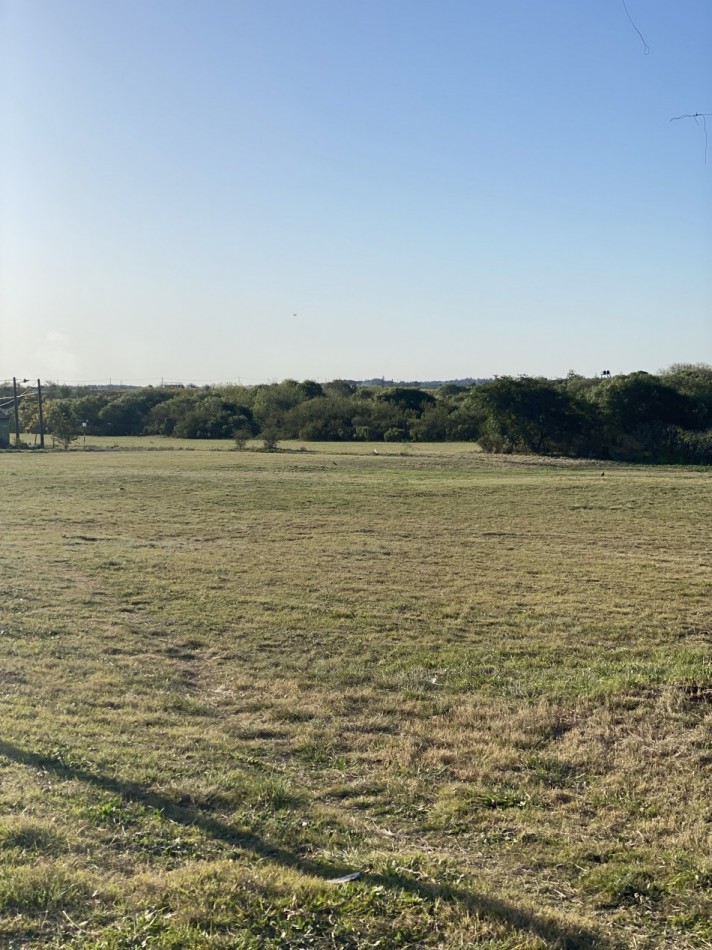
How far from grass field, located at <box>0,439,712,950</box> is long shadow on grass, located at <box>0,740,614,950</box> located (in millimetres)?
22

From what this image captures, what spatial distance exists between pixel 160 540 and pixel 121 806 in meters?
14.3

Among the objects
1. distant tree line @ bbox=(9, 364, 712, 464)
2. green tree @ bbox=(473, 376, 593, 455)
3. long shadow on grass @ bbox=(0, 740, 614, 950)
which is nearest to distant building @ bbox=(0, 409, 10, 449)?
distant tree line @ bbox=(9, 364, 712, 464)

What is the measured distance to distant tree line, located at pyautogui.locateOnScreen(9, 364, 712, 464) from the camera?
145 feet

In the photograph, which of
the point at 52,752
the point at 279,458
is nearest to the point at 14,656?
the point at 52,752

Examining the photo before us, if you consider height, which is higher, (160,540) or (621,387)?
(621,387)

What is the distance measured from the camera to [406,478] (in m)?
33.7

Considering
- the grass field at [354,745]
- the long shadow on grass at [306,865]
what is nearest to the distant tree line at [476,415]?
the grass field at [354,745]

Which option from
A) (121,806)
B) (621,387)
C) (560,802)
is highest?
(621,387)

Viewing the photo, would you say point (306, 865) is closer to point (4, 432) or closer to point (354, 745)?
point (354, 745)

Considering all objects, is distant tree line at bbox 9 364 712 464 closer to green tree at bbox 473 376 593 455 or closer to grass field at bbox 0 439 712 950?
green tree at bbox 473 376 593 455

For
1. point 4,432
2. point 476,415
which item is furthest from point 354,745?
point 4,432

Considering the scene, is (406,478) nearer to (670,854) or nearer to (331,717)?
(331,717)

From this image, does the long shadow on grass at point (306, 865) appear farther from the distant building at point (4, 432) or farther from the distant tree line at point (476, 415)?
the distant building at point (4, 432)

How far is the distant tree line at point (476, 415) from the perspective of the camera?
44.2 m
